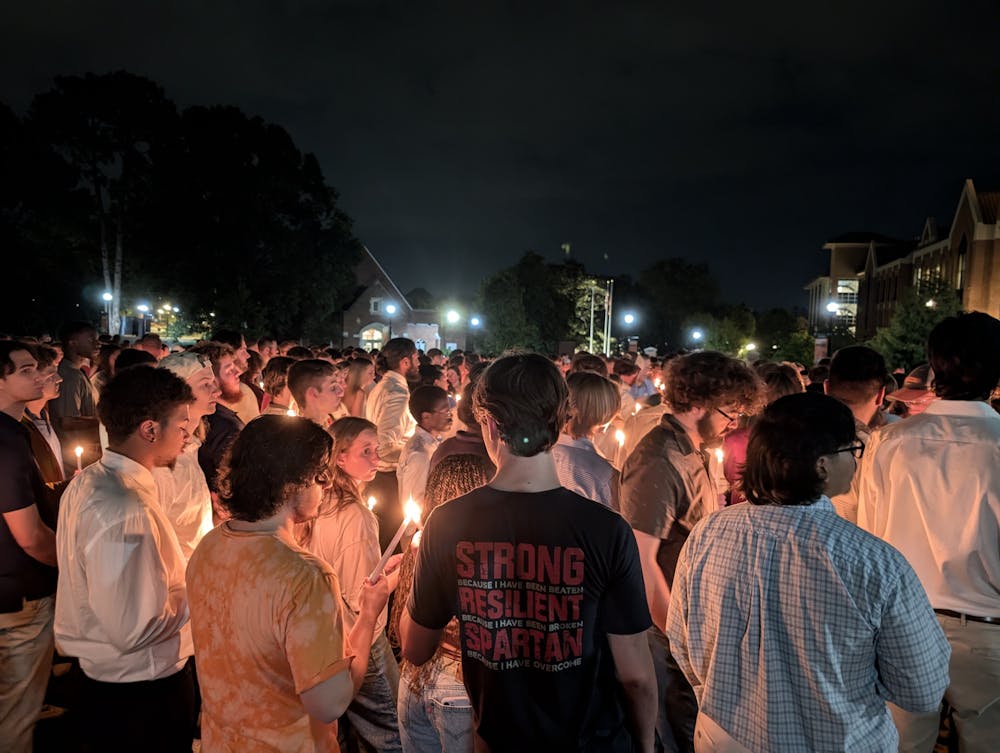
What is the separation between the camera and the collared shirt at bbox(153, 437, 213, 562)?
3.73 metres

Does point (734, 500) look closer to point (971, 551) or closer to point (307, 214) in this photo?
point (971, 551)

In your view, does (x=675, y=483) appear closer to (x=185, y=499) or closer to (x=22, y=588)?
(x=185, y=499)

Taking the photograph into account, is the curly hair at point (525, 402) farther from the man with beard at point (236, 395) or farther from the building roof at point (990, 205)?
the building roof at point (990, 205)

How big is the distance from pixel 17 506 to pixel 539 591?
3154mm

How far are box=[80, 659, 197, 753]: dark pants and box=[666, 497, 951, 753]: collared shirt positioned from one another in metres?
2.38

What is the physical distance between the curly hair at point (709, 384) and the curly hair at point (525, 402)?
1871 millimetres

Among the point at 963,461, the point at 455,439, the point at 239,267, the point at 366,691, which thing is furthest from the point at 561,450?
the point at 239,267

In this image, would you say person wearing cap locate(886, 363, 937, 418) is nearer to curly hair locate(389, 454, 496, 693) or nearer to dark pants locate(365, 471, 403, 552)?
curly hair locate(389, 454, 496, 693)

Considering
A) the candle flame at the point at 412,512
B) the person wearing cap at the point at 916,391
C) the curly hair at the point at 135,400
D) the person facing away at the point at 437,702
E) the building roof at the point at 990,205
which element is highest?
the building roof at the point at 990,205

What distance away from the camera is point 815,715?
221cm

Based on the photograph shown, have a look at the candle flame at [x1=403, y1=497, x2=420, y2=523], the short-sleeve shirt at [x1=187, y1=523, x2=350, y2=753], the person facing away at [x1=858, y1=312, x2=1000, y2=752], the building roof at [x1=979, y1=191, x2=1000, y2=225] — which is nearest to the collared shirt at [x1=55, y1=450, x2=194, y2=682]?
the short-sleeve shirt at [x1=187, y1=523, x2=350, y2=753]

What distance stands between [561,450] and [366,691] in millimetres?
1763

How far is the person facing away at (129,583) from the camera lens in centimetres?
288

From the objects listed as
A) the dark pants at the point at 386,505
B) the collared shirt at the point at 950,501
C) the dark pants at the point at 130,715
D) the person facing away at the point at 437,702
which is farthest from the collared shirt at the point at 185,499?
the collared shirt at the point at 950,501
